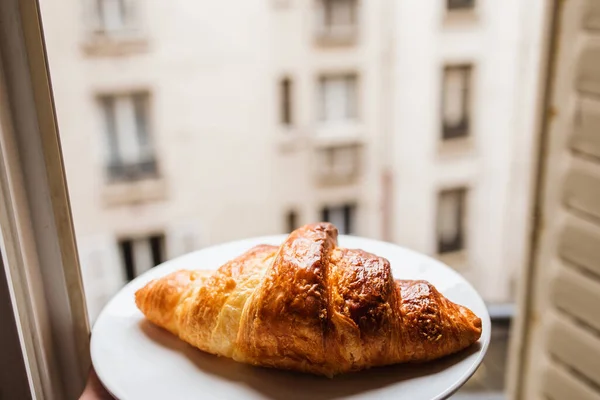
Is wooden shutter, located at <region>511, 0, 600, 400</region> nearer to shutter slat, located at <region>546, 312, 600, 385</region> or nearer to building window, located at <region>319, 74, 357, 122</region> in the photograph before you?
shutter slat, located at <region>546, 312, 600, 385</region>

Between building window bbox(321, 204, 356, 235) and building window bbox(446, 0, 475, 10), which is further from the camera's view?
building window bbox(321, 204, 356, 235)

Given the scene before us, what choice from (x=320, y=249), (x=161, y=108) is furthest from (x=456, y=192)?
(x=320, y=249)

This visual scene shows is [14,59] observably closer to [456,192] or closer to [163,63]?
[163,63]

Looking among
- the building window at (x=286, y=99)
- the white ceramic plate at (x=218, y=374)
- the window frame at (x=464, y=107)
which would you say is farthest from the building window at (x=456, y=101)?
the white ceramic plate at (x=218, y=374)

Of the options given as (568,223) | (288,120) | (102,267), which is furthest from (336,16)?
(568,223)

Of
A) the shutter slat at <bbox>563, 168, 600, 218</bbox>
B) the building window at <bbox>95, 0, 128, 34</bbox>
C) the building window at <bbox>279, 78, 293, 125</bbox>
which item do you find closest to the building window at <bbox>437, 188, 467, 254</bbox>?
the building window at <bbox>279, 78, 293, 125</bbox>

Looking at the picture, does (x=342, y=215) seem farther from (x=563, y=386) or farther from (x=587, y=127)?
(x=587, y=127)
